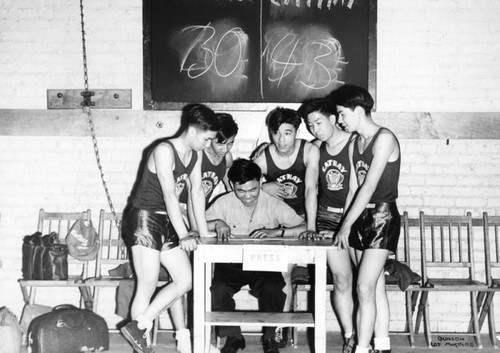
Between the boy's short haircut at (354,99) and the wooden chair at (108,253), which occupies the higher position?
the boy's short haircut at (354,99)

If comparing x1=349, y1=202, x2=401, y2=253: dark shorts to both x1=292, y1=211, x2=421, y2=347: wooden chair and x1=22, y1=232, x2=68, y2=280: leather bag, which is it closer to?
x1=292, y1=211, x2=421, y2=347: wooden chair

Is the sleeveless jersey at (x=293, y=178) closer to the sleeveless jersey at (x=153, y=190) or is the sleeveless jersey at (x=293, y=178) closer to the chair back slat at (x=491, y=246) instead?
the sleeveless jersey at (x=153, y=190)

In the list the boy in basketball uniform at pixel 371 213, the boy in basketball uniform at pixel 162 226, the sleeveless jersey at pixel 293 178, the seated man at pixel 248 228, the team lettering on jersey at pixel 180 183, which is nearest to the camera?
the boy in basketball uniform at pixel 371 213

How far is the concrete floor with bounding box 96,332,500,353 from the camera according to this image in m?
4.29

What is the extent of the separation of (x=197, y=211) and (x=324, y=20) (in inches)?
81.0

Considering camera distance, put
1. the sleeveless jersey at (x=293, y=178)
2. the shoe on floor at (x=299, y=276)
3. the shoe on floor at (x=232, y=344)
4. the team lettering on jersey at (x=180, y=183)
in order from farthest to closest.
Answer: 1. the shoe on floor at (x=299, y=276)
2. the sleeveless jersey at (x=293, y=178)
3. the shoe on floor at (x=232, y=344)
4. the team lettering on jersey at (x=180, y=183)

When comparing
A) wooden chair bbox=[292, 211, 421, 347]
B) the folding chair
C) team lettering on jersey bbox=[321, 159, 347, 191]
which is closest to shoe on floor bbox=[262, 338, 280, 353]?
wooden chair bbox=[292, 211, 421, 347]

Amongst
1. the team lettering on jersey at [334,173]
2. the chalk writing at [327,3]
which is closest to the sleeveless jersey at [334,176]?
the team lettering on jersey at [334,173]

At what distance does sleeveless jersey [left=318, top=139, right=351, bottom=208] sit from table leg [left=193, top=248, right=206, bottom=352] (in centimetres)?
113

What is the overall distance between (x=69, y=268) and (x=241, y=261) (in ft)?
7.08

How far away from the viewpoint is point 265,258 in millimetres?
3480

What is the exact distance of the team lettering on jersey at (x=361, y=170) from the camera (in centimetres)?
360

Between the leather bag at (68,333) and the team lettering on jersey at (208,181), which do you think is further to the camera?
the team lettering on jersey at (208,181)

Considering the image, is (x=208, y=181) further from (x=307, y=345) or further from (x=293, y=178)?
(x=307, y=345)
